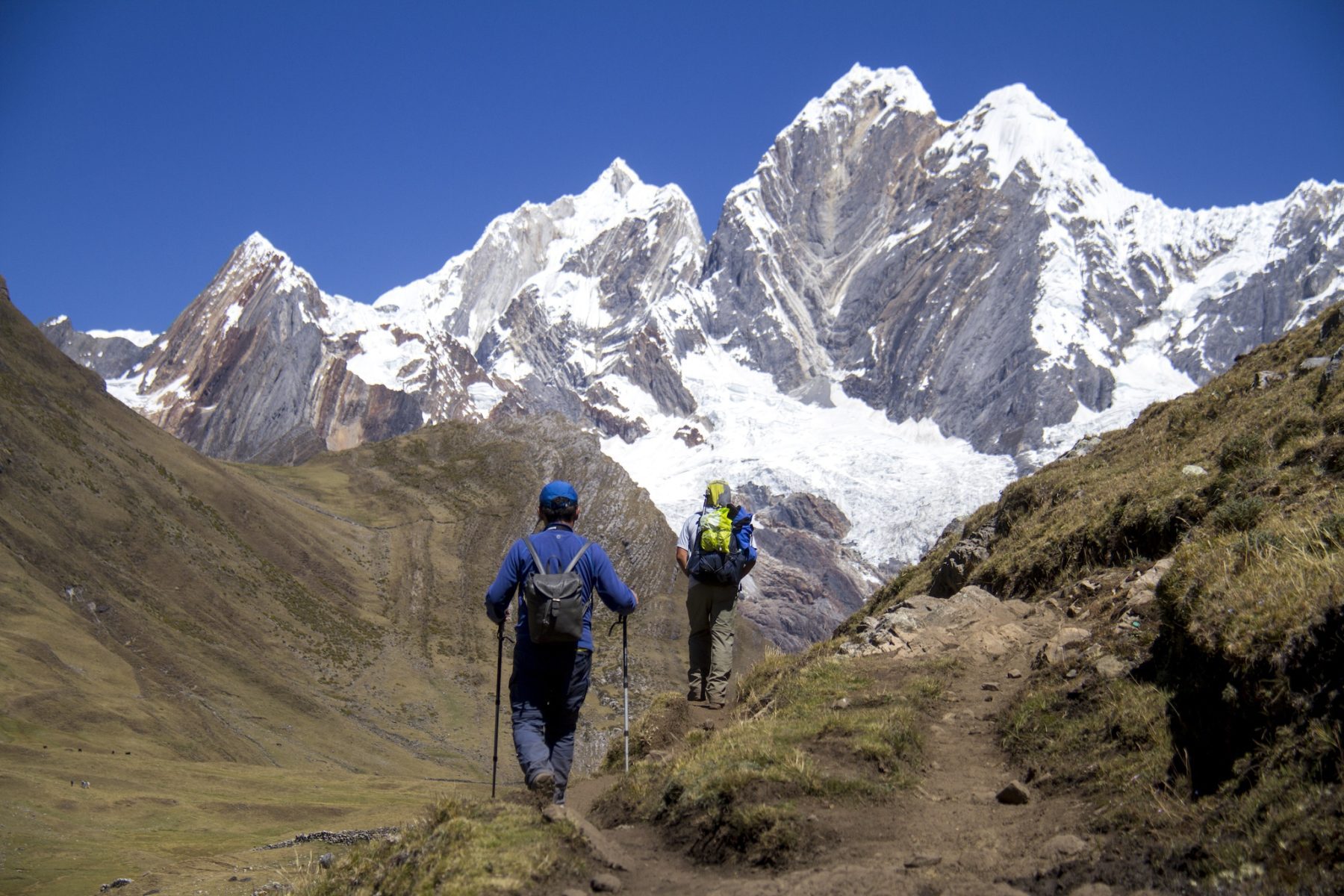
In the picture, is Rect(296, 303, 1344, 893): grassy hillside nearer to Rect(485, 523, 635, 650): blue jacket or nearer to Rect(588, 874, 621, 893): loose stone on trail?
Rect(588, 874, 621, 893): loose stone on trail

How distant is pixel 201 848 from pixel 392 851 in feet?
111

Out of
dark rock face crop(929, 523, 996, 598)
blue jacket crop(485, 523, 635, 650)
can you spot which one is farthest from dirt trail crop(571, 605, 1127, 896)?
dark rock face crop(929, 523, 996, 598)

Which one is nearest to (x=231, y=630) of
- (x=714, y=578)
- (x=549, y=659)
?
(x=714, y=578)

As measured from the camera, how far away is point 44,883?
30.5 metres

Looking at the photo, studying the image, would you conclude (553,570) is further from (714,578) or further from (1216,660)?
(1216,660)

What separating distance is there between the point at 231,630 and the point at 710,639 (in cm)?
8149

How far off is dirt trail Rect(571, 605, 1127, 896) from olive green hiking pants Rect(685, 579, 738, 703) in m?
3.35

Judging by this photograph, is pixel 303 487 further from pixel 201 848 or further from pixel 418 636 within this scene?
pixel 201 848

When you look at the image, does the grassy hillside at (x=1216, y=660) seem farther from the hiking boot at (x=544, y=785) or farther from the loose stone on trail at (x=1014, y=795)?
the hiking boot at (x=544, y=785)

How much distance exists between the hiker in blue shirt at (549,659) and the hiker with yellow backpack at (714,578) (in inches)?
141

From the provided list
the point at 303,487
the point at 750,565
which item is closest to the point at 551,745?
the point at 750,565

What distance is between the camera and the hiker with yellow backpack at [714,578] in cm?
1373

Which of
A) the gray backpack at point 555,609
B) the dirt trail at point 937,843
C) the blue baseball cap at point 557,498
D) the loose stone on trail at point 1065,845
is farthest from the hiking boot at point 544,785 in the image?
the loose stone on trail at point 1065,845

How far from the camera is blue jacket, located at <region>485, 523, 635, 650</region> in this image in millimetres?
9758
